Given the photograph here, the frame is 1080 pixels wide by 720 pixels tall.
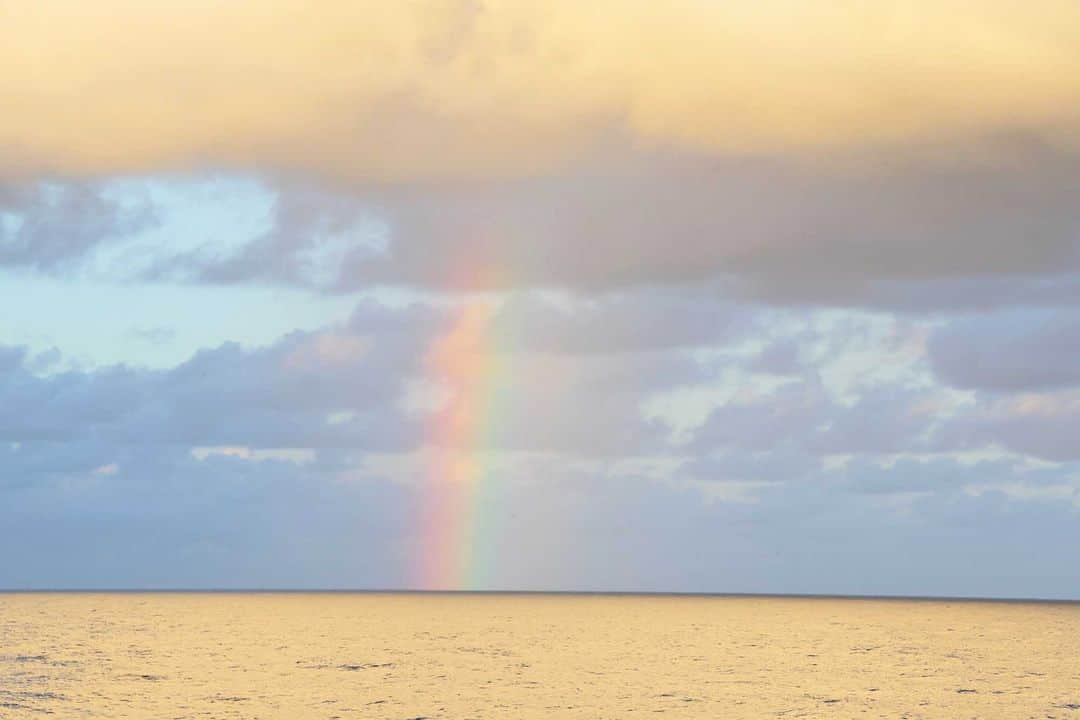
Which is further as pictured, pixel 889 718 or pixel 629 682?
pixel 629 682

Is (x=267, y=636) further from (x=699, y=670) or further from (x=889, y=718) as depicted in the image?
(x=889, y=718)

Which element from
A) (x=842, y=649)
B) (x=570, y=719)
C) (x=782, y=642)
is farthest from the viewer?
(x=782, y=642)

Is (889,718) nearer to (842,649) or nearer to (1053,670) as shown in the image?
(1053,670)

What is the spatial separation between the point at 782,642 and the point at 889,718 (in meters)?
86.9

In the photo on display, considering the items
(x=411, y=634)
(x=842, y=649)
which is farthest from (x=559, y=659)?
(x=411, y=634)

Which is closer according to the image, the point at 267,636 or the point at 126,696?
the point at 126,696

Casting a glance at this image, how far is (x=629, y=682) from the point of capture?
A: 292 feet

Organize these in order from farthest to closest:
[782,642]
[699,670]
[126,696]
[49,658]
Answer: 1. [782,642]
2. [49,658]
3. [699,670]
4. [126,696]

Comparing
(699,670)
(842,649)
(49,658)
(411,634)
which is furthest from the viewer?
(411,634)

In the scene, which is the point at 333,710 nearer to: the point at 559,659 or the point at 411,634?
the point at 559,659

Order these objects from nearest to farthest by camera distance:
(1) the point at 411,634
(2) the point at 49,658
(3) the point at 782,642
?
1. (2) the point at 49,658
2. (3) the point at 782,642
3. (1) the point at 411,634

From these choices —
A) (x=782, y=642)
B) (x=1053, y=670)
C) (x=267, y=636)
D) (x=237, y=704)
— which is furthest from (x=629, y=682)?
(x=267, y=636)

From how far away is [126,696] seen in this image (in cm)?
7625

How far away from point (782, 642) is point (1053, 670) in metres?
49.1
